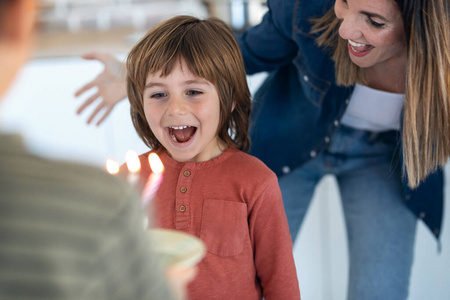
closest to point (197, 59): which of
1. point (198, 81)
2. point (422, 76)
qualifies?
point (198, 81)

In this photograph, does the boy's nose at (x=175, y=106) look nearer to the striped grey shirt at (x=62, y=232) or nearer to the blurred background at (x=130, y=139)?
the blurred background at (x=130, y=139)

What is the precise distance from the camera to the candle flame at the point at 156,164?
2.81ft

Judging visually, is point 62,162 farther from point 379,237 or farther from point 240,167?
point 379,237

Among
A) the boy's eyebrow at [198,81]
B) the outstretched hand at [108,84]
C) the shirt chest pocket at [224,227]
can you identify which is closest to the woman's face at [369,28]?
the boy's eyebrow at [198,81]

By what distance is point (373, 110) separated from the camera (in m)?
1.28

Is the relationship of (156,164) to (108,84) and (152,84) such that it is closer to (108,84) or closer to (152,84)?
(152,84)

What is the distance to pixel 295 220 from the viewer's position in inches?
56.8

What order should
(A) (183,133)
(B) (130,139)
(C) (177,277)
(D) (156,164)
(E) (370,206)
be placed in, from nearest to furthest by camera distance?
(C) (177,277) → (D) (156,164) → (A) (183,133) → (E) (370,206) → (B) (130,139)

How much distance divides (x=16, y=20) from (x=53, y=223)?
151mm

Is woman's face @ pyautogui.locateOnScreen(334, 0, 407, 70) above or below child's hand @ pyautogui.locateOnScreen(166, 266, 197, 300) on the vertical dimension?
above

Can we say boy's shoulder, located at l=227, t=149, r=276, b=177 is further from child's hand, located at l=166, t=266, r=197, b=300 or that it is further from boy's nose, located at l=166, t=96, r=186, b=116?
child's hand, located at l=166, t=266, r=197, b=300

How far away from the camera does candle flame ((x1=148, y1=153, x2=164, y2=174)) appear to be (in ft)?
2.81

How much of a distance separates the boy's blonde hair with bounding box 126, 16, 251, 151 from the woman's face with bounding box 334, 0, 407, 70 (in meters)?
0.23

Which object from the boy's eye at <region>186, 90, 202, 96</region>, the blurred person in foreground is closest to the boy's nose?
the boy's eye at <region>186, 90, 202, 96</region>
